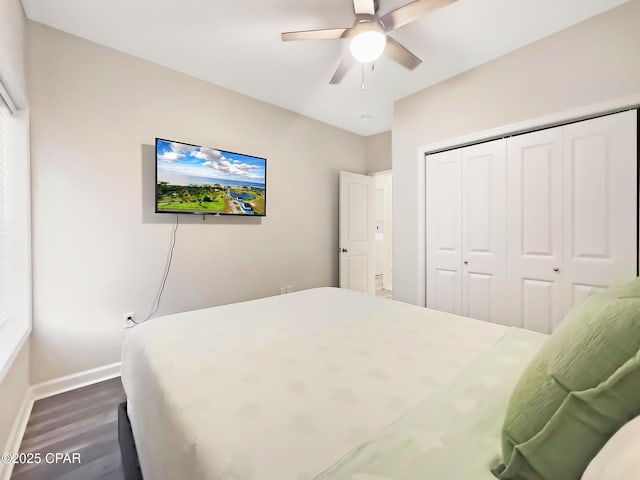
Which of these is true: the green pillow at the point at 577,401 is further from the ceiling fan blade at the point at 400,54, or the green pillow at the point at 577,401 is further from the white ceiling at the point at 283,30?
the white ceiling at the point at 283,30

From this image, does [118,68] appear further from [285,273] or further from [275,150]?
[285,273]

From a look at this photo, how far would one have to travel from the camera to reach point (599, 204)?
1.98 m

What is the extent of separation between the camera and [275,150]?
3.33m


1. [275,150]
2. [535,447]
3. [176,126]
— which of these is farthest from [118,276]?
[535,447]

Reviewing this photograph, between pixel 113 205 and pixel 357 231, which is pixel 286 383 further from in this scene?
pixel 357 231

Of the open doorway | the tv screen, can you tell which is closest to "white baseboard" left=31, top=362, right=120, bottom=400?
the tv screen

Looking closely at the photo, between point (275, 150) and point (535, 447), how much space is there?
3.31 m

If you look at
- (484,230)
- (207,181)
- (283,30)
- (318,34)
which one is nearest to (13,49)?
(207,181)

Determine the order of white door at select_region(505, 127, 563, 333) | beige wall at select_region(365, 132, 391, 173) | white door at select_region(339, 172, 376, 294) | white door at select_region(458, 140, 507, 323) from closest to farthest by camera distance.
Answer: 1. white door at select_region(505, 127, 563, 333)
2. white door at select_region(458, 140, 507, 323)
3. white door at select_region(339, 172, 376, 294)
4. beige wall at select_region(365, 132, 391, 173)

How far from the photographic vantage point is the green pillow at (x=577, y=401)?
16.8 inches

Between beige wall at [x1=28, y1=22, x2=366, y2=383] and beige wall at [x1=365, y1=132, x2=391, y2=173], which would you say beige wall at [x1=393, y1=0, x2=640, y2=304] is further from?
beige wall at [x1=28, y1=22, x2=366, y2=383]

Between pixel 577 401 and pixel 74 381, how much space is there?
9.59ft

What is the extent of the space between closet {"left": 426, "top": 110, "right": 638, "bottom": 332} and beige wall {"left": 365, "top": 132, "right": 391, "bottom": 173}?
1415 mm

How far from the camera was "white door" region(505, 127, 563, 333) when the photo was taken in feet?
7.10
